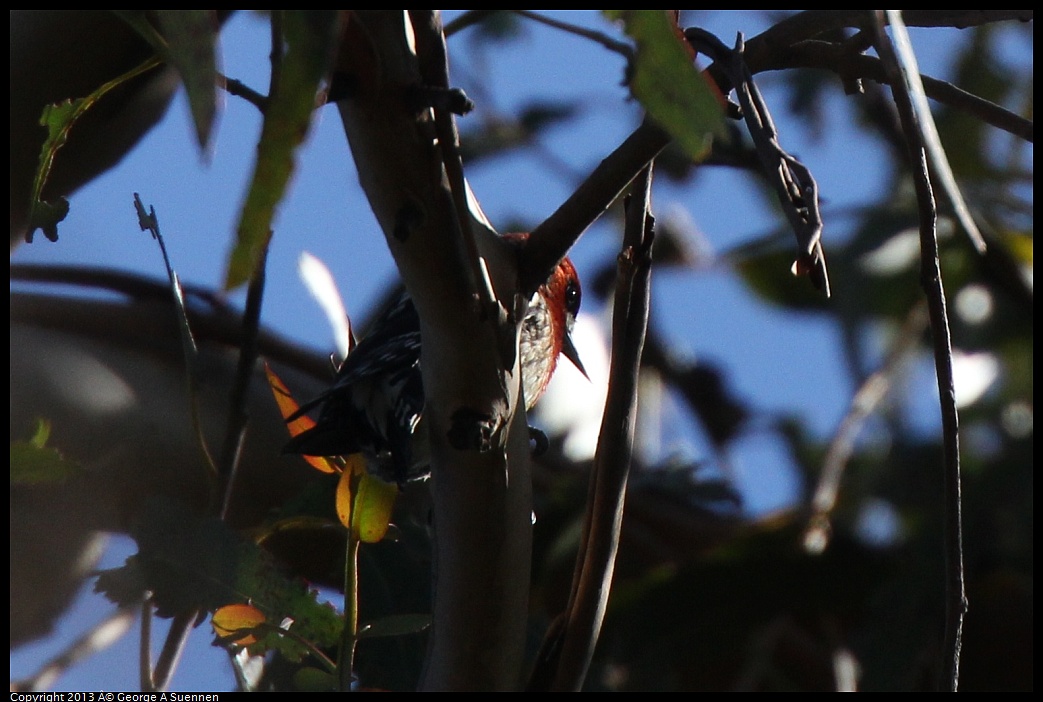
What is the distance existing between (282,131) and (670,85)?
0.20 m

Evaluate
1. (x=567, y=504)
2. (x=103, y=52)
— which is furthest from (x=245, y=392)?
(x=567, y=504)

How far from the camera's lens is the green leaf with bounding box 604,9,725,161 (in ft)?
1.76

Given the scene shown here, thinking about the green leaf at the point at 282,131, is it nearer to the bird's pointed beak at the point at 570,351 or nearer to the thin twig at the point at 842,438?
the bird's pointed beak at the point at 570,351

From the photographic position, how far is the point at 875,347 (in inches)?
141

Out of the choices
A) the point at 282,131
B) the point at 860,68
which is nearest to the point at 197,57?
the point at 282,131

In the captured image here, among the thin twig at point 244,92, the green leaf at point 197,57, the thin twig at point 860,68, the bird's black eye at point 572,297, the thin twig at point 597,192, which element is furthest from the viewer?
the bird's black eye at point 572,297

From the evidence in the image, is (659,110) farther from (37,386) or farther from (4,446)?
(37,386)

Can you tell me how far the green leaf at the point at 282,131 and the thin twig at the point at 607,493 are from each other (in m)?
0.40

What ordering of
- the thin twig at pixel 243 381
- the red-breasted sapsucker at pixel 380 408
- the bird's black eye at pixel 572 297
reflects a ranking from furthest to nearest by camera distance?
the bird's black eye at pixel 572 297
the red-breasted sapsucker at pixel 380 408
the thin twig at pixel 243 381

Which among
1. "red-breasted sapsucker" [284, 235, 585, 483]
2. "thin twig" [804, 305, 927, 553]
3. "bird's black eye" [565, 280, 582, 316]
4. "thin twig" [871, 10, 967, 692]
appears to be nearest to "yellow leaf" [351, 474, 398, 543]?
"red-breasted sapsucker" [284, 235, 585, 483]

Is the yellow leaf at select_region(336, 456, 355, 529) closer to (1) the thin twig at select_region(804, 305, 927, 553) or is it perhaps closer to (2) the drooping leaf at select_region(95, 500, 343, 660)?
(2) the drooping leaf at select_region(95, 500, 343, 660)

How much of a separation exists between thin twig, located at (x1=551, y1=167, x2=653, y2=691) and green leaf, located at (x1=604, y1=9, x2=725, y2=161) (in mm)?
280

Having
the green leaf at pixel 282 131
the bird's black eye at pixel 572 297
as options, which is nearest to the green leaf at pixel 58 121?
the green leaf at pixel 282 131

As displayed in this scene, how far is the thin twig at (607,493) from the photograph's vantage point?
860mm
